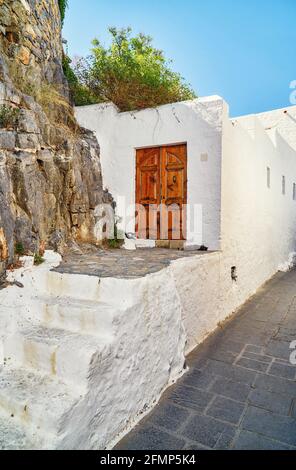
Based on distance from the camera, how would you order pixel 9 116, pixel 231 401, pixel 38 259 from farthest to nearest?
pixel 9 116 < pixel 38 259 < pixel 231 401

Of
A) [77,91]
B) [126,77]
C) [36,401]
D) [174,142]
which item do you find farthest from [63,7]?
[36,401]

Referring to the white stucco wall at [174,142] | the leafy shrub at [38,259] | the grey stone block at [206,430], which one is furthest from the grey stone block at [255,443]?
the white stucco wall at [174,142]

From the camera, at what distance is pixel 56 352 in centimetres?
229

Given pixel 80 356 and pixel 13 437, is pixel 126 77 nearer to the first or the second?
pixel 80 356

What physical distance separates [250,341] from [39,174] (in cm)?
400

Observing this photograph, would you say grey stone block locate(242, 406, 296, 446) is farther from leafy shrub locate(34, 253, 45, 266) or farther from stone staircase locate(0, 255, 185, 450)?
leafy shrub locate(34, 253, 45, 266)

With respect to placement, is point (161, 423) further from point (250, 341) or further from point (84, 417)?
point (250, 341)

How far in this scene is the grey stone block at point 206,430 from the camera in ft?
7.84

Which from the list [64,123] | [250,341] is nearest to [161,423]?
[250,341]

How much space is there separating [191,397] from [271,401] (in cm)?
82

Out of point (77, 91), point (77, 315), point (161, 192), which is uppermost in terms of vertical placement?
point (77, 91)

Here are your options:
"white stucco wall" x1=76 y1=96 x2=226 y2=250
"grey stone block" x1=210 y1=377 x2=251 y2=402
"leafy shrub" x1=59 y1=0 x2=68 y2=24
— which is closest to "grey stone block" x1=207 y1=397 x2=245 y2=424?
"grey stone block" x1=210 y1=377 x2=251 y2=402

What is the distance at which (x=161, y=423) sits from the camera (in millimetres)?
2572
